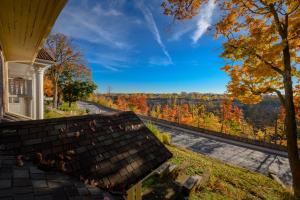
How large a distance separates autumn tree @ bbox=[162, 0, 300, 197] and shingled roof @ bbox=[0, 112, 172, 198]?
16.4 ft

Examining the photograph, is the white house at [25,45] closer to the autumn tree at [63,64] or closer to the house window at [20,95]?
the house window at [20,95]

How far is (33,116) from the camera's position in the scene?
9.37m

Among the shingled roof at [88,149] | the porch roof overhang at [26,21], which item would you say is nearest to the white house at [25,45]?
the porch roof overhang at [26,21]

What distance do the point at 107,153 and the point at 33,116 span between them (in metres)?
7.63

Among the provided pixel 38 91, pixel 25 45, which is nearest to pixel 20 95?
pixel 38 91

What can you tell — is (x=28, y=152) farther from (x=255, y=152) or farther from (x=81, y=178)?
(x=255, y=152)

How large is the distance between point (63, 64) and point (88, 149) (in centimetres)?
2317

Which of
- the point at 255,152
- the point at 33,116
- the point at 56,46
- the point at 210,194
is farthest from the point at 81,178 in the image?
the point at 56,46

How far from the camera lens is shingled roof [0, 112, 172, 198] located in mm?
2939

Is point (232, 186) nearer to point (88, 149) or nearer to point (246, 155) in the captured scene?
point (88, 149)

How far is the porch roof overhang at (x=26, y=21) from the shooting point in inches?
108

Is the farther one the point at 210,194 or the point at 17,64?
the point at 17,64

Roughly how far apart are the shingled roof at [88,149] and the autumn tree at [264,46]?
499cm

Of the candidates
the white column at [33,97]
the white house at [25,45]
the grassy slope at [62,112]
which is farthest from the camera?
the grassy slope at [62,112]
